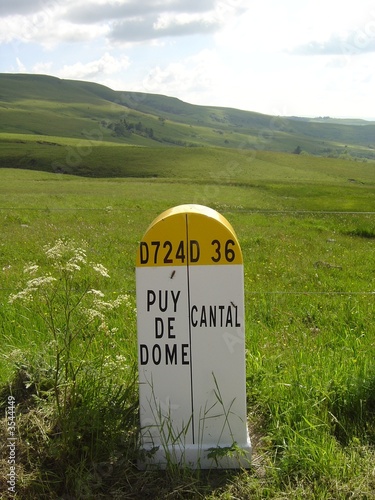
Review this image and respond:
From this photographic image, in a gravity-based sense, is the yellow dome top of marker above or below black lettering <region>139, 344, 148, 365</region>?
above

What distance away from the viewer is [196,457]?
165 inches

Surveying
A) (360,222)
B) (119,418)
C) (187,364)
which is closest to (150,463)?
Result: (119,418)

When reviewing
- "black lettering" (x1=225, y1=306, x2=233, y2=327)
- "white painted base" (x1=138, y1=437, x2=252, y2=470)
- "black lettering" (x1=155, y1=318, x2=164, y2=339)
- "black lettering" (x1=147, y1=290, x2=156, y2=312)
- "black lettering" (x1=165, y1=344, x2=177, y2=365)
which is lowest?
"white painted base" (x1=138, y1=437, x2=252, y2=470)

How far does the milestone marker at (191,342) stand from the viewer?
412 centimetres

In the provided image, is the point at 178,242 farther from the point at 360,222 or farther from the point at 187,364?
the point at 360,222

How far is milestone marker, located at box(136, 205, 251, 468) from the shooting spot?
13.5 ft

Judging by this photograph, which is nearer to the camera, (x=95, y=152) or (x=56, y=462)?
(x=56, y=462)

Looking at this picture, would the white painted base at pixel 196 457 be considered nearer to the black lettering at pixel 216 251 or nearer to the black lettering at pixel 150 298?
the black lettering at pixel 150 298

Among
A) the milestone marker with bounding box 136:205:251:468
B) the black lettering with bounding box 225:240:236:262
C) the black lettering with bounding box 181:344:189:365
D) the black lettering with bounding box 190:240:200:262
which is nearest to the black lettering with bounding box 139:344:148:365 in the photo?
the milestone marker with bounding box 136:205:251:468

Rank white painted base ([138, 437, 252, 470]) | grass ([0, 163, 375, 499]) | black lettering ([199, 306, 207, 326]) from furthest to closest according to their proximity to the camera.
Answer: black lettering ([199, 306, 207, 326])
white painted base ([138, 437, 252, 470])
grass ([0, 163, 375, 499])

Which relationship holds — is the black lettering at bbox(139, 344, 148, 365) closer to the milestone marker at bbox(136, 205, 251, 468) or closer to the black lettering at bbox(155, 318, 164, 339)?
the milestone marker at bbox(136, 205, 251, 468)

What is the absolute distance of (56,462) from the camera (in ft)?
13.2

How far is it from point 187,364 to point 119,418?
69 cm

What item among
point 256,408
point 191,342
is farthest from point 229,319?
point 256,408
